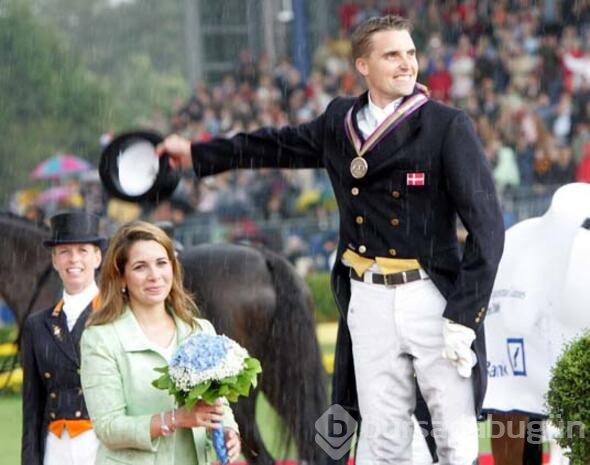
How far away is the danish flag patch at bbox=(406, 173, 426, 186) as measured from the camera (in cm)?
488

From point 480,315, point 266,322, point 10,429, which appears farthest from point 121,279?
point 10,429

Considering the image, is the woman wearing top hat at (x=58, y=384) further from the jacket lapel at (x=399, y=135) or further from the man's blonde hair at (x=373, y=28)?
the man's blonde hair at (x=373, y=28)

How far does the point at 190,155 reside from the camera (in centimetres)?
519

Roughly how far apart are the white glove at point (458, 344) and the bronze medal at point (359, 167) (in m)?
0.58

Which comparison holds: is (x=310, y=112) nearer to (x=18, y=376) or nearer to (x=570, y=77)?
(x=570, y=77)

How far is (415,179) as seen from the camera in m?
4.89

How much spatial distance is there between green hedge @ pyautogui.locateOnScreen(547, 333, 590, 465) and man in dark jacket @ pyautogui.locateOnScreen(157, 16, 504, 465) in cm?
25

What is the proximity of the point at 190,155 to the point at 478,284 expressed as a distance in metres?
1.14

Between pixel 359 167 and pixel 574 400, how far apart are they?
1.03 meters

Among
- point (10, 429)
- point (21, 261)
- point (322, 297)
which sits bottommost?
point (10, 429)

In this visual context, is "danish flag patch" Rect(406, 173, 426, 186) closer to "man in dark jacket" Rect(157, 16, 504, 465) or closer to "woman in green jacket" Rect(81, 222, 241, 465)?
"man in dark jacket" Rect(157, 16, 504, 465)

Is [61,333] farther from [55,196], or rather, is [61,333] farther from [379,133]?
[55,196]

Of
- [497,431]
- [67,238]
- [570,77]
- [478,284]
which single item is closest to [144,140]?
[67,238]

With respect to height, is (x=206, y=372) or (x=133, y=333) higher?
(x=133, y=333)
